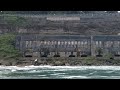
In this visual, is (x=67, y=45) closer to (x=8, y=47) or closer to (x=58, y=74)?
(x=8, y=47)

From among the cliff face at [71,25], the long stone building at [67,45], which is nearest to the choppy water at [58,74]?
the long stone building at [67,45]

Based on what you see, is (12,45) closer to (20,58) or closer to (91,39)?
(20,58)

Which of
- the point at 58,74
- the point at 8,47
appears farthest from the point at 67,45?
the point at 58,74

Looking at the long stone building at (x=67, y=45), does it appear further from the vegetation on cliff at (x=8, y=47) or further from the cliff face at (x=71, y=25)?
the cliff face at (x=71, y=25)
